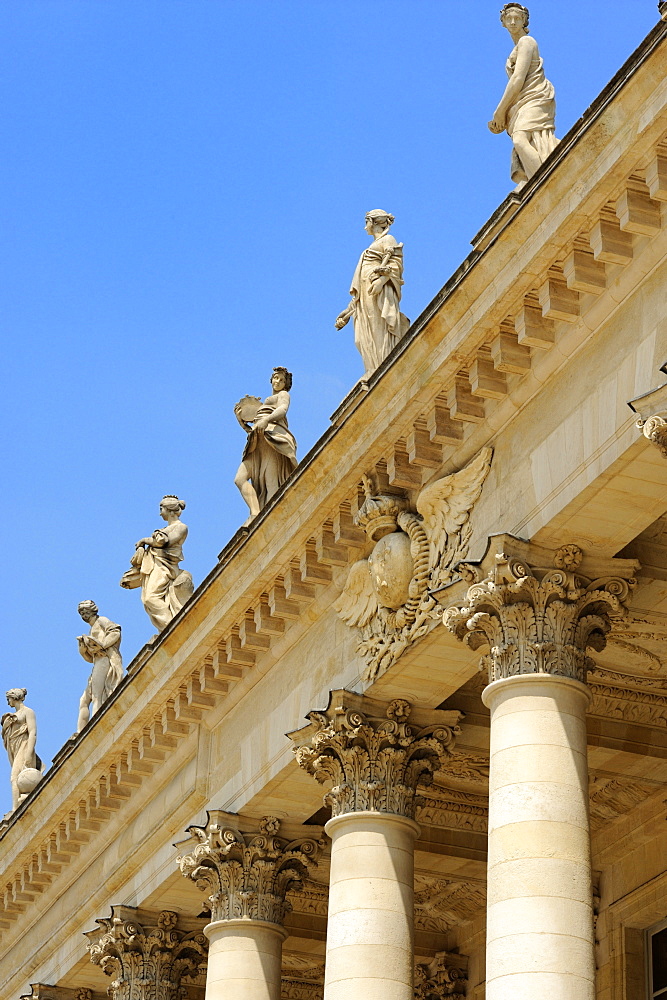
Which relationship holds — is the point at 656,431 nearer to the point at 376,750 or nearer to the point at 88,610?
the point at 376,750

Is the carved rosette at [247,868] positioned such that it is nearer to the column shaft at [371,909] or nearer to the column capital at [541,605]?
the column shaft at [371,909]

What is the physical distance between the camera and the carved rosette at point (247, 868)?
2539cm

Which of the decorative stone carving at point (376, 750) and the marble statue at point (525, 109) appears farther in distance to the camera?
the decorative stone carving at point (376, 750)

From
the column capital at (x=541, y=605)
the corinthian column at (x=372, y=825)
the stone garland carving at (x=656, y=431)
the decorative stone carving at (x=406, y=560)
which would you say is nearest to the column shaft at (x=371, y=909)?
the corinthian column at (x=372, y=825)

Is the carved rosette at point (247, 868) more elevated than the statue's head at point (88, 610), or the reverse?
the statue's head at point (88, 610)

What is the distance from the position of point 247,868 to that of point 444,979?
5.88 meters

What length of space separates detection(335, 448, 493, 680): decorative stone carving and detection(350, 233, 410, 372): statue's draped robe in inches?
95.2

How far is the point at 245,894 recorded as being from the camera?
83.0 feet

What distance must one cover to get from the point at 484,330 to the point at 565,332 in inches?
41.9

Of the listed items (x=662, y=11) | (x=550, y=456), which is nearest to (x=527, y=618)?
(x=550, y=456)

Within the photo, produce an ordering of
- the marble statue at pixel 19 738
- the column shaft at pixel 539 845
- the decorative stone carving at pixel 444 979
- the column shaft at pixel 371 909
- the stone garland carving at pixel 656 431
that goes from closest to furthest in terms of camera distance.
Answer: the stone garland carving at pixel 656 431 → the column shaft at pixel 539 845 → the column shaft at pixel 371 909 → the decorative stone carving at pixel 444 979 → the marble statue at pixel 19 738

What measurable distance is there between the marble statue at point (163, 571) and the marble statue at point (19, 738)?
736cm

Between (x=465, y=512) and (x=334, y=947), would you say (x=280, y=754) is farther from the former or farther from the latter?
(x=465, y=512)

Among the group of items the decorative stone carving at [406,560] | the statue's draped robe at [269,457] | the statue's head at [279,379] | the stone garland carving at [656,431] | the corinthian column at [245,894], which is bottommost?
the corinthian column at [245,894]
